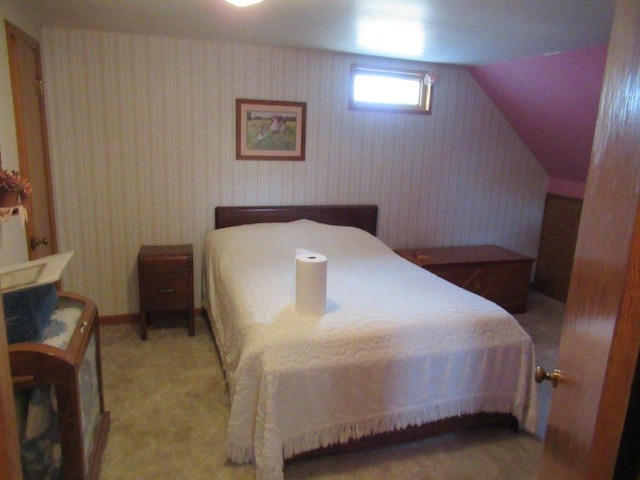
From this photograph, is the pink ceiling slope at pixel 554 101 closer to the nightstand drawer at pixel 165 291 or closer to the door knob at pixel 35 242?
the nightstand drawer at pixel 165 291

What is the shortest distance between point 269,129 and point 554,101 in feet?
7.65

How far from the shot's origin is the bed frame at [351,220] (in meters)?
2.22

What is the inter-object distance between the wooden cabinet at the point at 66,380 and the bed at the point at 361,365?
595 mm

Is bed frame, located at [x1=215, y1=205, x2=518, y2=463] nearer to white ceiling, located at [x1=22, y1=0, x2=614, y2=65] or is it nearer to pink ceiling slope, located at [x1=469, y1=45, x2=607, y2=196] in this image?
white ceiling, located at [x1=22, y1=0, x2=614, y2=65]

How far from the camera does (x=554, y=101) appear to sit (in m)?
3.56

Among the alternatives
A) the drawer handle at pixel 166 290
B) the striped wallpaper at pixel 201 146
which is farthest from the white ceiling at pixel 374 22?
the drawer handle at pixel 166 290

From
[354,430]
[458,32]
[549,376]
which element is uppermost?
[458,32]

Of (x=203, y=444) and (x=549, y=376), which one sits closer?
(x=549, y=376)

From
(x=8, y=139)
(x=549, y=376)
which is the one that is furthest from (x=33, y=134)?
(x=549, y=376)

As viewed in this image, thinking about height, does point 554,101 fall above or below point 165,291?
above

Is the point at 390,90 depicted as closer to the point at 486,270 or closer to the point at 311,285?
the point at 486,270

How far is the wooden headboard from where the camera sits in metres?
3.63

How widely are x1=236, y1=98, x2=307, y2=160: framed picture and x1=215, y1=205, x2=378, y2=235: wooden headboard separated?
438 mm

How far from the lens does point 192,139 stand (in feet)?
11.5
